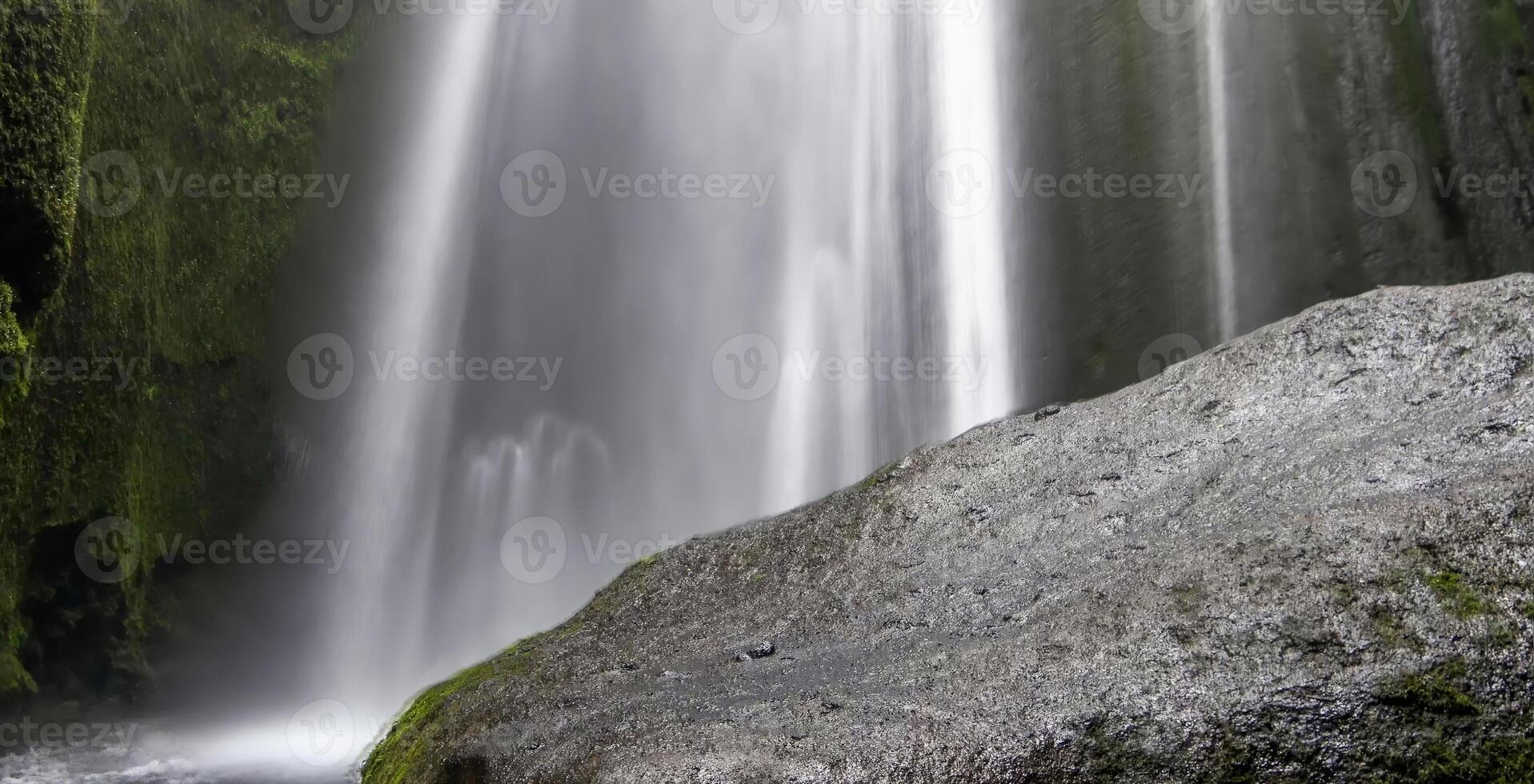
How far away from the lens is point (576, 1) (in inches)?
621

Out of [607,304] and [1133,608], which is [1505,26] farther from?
[607,304]

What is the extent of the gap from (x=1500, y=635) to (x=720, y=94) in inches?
548

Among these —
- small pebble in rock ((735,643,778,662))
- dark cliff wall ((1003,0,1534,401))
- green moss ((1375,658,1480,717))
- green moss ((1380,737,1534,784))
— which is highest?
dark cliff wall ((1003,0,1534,401))

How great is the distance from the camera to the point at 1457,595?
5.50 ft

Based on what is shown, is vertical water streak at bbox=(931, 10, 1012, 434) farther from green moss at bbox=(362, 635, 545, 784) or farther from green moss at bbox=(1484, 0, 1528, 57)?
green moss at bbox=(362, 635, 545, 784)

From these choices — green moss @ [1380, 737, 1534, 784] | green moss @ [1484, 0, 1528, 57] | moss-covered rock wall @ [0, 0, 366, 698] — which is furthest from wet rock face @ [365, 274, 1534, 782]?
moss-covered rock wall @ [0, 0, 366, 698]

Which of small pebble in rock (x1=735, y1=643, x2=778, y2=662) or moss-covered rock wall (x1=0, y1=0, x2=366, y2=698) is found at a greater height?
moss-covered rock wall (x1=0, y1=0, x2=366, y2=698)

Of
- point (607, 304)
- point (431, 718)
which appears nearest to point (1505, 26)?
point (431, 718)

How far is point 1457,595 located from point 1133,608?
1.66 ft

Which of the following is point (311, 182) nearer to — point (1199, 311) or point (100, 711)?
point (100, 711)

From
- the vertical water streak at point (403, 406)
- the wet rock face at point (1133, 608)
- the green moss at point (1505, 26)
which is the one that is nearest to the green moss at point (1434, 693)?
the wet rock face at point (1133, 608)

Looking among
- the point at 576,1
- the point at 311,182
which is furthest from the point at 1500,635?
the point at 576,1

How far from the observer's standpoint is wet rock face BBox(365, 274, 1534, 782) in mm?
1646

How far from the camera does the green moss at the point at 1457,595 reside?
1.65 meters
